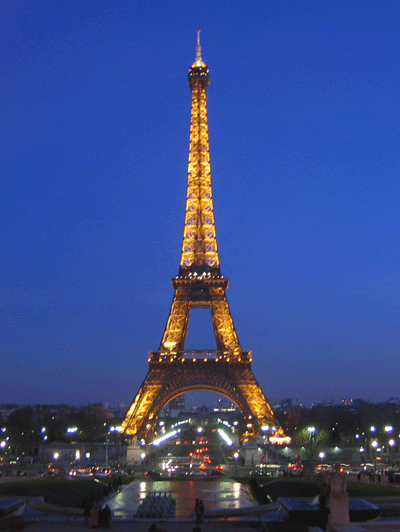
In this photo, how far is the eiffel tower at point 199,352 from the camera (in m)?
72.7

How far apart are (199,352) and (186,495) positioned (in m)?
43.2

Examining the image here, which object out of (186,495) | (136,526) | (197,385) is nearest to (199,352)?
(197,385)

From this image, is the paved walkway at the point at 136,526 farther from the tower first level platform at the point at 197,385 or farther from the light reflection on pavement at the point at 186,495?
the tower first level platform at the point at 197,385

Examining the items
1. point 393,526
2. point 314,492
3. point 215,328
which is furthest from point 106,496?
point 215,328

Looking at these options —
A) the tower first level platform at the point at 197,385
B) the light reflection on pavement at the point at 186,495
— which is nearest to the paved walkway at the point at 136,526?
the light reflection on pavement at the point at 186,495

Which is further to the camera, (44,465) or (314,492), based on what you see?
(44,465)

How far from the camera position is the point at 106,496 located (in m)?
33.6

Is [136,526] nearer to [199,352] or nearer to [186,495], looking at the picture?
[186,495]

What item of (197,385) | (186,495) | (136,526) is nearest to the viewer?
(136,526)

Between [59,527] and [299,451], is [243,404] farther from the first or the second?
[59,527]

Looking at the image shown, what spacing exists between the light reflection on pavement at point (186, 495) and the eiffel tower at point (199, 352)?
1132 inches

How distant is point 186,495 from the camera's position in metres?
34.4

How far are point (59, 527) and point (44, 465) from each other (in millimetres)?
37996

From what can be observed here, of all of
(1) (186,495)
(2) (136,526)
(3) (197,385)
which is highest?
(3) (197,385)
